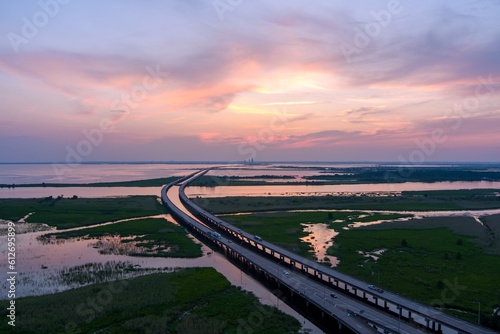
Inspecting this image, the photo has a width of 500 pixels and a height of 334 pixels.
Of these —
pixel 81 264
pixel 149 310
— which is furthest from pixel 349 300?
pixel 81 264

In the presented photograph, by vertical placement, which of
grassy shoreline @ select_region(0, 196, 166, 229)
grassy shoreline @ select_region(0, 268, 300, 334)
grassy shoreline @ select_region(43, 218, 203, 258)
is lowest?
grassy shoreline @ select_region(0, 268, 300, 334)

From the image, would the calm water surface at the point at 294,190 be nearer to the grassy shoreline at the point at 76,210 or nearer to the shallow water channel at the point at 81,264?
the grassy shoreline at the point at 76,210

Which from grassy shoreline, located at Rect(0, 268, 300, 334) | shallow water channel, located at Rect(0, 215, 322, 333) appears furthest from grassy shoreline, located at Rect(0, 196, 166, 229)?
grassy shoreline, located at Rect(0, 268, 300, 334)

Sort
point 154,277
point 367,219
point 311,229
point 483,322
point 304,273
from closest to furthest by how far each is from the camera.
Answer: point 483,322, point 154,277, point 304,273, point 311,229, point 367,219

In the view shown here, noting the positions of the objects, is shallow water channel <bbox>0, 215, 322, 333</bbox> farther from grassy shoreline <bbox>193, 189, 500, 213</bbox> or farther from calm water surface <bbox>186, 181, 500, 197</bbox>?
calm water surface <bbox>186, 181, 500, 197</bbox>

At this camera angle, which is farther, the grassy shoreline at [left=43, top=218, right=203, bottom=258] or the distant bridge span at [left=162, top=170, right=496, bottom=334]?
the grassy shoreline at [left=43, top=218, right=203, bottom=258]

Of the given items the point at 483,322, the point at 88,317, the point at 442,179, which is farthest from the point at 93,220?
the point at 442,179

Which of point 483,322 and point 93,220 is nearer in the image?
point 483,322

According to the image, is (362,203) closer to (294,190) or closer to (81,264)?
(294,190)

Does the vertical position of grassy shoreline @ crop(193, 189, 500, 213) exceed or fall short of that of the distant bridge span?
it exceeds it

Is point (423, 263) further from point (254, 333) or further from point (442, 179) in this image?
point (442, 179)

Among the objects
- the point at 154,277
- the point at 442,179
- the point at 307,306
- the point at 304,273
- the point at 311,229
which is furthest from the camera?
the point at 442,179
